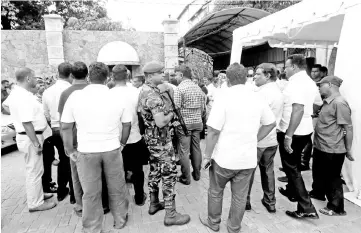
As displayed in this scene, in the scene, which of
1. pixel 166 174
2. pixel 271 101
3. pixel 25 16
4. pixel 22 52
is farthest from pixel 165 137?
pixel 25 16

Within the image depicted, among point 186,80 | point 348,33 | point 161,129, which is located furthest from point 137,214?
point 348,33

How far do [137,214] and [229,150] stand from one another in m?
1.65

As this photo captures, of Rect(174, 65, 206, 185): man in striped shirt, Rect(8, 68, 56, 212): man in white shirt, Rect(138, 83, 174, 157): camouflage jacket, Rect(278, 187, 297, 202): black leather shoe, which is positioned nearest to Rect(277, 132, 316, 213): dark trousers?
Rect(278, 187, 297, 202): black leather shoe

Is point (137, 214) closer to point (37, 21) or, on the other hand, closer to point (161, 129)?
point (161, 129)

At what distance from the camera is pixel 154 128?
2.95 meters

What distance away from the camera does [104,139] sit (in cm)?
260

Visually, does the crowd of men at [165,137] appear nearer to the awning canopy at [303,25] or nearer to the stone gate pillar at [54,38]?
the awning canopy at [303,25]

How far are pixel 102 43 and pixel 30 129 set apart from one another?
878 centimetres

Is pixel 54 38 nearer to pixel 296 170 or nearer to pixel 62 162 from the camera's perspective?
pixel 62 162

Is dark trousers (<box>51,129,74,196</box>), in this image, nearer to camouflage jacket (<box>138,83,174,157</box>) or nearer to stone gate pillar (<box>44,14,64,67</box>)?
camouflage jacket (<box>138,83,174,157</box>)

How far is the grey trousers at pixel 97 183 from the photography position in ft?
8.54

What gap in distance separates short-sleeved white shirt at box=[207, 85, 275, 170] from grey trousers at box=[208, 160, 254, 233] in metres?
0.11

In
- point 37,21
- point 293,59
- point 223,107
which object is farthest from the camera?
point 37,21

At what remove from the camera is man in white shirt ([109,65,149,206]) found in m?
3.26
